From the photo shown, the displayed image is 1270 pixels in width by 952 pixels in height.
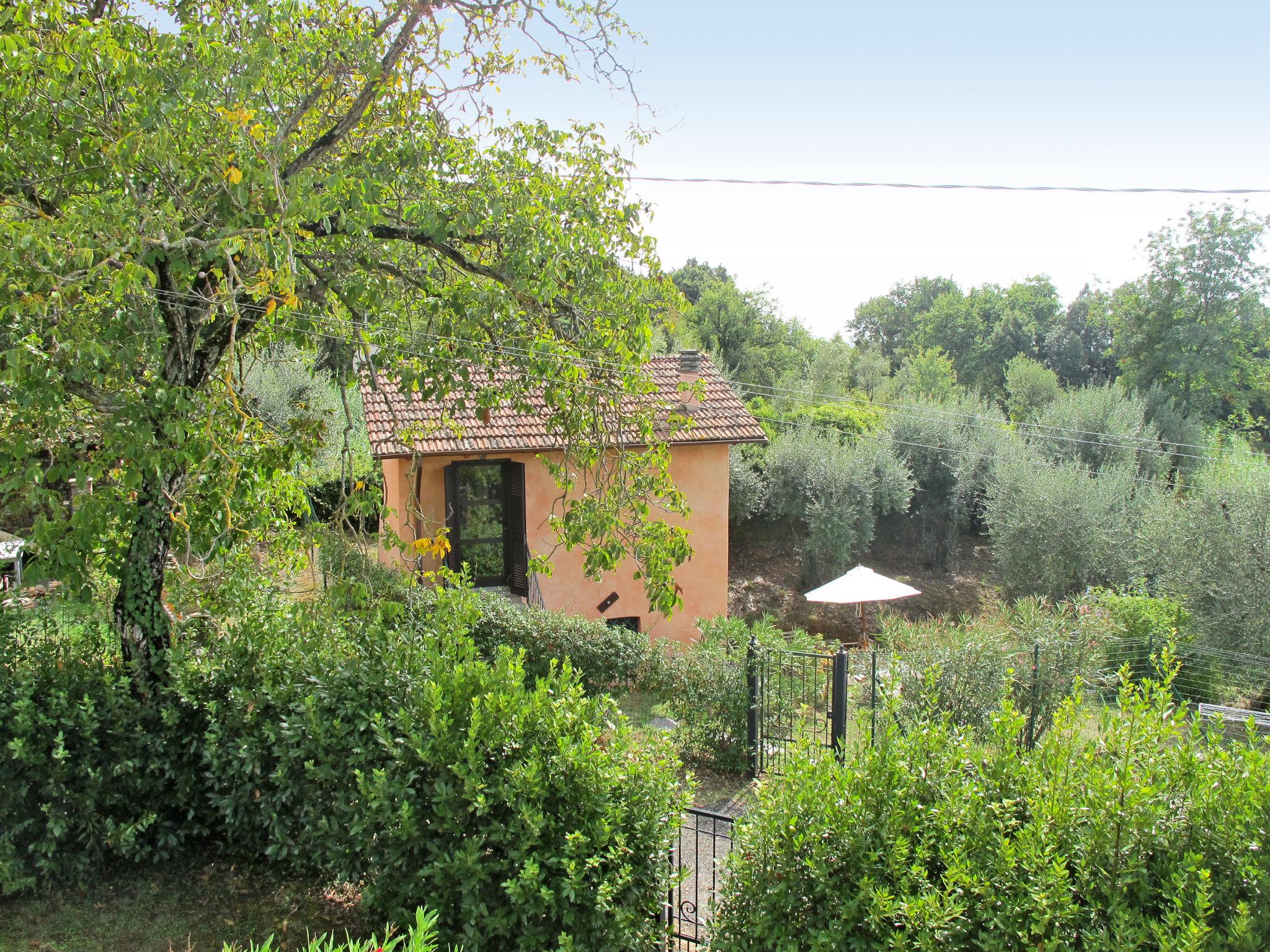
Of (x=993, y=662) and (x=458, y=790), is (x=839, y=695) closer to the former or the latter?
(x=993, y=662)

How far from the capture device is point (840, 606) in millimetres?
21703

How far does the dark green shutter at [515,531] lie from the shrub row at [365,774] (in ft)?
25.9

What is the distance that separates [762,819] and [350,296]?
4790 mm

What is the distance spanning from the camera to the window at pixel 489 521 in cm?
1412

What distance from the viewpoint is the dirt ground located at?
2116 cm

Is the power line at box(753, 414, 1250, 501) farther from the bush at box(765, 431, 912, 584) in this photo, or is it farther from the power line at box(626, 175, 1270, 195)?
the power line at box(626, 175, 1270, 195)

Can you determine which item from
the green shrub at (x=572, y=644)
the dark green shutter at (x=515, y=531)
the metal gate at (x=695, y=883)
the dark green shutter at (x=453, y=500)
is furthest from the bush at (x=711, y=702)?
the dark green shutter at (x=453, y=500)

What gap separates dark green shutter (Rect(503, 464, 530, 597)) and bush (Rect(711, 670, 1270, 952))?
33.7ft

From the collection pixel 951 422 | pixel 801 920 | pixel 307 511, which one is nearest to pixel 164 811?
pixel 307 511

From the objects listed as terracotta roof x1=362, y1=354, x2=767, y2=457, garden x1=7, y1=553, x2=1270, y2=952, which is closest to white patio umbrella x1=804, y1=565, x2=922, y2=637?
terracotta roof x1=362, y1=354, x2=767, y2=457

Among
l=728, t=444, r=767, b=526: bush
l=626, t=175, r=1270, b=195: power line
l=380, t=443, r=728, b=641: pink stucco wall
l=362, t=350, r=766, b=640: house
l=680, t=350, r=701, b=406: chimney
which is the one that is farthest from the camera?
l=728, t=444, r=767, b=526: bush

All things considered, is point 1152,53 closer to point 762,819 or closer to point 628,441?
point 628,441

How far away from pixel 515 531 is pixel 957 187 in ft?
28.6

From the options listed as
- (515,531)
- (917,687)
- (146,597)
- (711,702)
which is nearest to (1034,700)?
(917,687)
